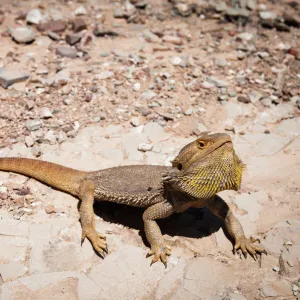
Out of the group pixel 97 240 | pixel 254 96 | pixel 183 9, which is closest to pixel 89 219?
pixel 97 240

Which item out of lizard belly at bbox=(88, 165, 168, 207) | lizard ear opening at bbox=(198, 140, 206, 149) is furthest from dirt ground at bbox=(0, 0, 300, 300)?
lizard ear opening at bbox=(198, 140, 206, 149)

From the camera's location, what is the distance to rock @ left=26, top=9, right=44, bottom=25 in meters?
8.18

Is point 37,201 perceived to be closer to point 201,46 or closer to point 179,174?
point 179,174

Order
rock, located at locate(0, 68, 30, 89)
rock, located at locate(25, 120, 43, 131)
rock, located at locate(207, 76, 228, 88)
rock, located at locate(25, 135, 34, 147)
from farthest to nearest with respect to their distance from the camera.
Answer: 1. rock, located at locate(207, 76, 228, 88)
2. rock, located at locate(0, 68, 30, 89)
3. rock, located at locate(25, 120, 43, 131)
4. rock, located at locate(25, 135, 34, 147)

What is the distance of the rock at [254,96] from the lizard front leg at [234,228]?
8.39 feet

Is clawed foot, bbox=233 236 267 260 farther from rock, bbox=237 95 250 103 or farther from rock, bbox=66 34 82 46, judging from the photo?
rock, bbox=66 34 82 46

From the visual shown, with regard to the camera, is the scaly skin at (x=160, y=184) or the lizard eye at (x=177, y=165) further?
the lizard eye at (x=177, y=165)

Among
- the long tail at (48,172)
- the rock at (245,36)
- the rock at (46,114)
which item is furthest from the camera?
the rock at (245,36)

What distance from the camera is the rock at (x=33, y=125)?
6.16 metres

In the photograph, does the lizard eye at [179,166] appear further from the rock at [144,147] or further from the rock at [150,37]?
the rock at [150,37]

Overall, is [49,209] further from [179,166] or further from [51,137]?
[179,166]

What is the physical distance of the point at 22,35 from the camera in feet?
25.5

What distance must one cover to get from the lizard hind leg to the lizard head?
1079 mm

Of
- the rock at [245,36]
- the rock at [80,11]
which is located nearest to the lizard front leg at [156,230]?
the rock at [245,36]
